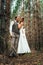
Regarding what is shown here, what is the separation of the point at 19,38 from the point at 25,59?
389mm

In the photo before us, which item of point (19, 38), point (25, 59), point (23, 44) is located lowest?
point (25, 59)

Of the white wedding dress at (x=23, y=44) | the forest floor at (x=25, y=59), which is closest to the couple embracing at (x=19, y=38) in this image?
the white wedding dress at (x=23, y=44)

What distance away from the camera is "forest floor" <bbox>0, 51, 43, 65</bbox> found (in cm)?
396

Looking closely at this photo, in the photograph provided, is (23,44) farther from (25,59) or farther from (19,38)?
(25,59)

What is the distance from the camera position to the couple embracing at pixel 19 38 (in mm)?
4238

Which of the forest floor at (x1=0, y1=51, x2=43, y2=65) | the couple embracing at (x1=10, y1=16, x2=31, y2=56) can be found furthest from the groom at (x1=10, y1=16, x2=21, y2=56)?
the forest floor at (x1=0, y1=51, x2=43, y2=65)

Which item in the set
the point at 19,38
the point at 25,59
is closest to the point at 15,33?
the point at 19,38

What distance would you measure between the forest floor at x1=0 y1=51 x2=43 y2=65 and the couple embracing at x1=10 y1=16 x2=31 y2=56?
0.10m

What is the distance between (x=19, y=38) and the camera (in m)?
4.31

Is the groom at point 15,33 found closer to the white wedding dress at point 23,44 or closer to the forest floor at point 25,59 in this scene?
the white wedding dress at point 23,44

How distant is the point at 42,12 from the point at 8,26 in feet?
2.33

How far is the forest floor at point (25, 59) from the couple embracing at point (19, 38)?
0.10 metres

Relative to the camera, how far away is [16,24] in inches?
167

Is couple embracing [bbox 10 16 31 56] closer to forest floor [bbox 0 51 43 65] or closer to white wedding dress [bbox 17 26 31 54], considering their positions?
white wedding dress [bbox 17 26 31 54]
